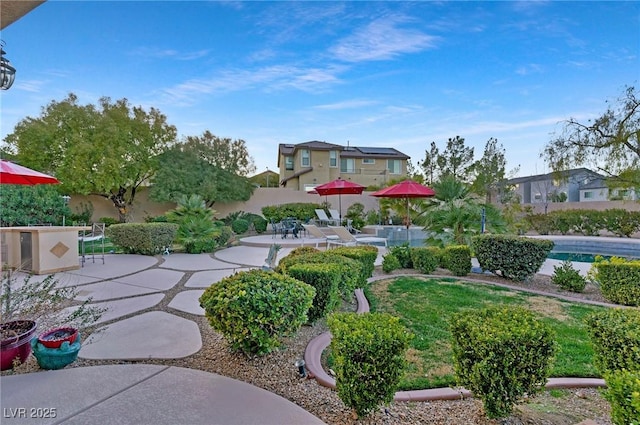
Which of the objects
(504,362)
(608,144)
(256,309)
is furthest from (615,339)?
(608,144)

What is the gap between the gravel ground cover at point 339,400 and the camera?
222 centimetres

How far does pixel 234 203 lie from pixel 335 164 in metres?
9.73

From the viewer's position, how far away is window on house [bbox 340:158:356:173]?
2709 centimetres

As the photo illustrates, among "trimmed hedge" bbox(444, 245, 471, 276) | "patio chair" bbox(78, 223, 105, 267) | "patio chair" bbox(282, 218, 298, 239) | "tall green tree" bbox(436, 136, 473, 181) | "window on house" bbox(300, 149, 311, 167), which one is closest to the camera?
"trimmed hedge" bbox(444, 245, 471, 276)

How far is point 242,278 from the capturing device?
3045mm

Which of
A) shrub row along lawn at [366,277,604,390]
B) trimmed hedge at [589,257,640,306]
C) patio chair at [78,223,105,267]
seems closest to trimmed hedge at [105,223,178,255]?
patio chair at [78,223,105,267]

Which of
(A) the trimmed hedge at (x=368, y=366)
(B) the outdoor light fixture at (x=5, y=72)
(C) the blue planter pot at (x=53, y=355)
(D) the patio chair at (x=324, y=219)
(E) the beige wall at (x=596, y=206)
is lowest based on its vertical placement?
(C) the blue planter pot at (x=53, y=355)

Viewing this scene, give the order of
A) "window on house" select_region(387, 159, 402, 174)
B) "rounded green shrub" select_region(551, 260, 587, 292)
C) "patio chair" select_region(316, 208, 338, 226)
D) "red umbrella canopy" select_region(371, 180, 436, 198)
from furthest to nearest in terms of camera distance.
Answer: "window on house" select_region(387, 159, 402, 174) < "patio chair" select_region(316, 208, 338, 226) < "red umbrella canopy" select_region(371, 180, 436, 198) < "rounded green shrub" select_region(551, 260, 587, 292)

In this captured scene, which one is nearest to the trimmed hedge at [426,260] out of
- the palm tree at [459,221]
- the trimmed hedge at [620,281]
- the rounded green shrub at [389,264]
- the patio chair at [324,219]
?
the rounded green shrub at [389,264]

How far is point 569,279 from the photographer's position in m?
6.02

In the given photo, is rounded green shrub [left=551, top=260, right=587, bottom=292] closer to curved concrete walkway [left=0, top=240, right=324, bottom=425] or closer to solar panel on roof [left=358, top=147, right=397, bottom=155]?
curved concrete walkway [left=0, top=240, right=324, bottom=425]

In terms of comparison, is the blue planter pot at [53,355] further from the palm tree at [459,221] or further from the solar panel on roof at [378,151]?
the solar panel on roof at [378,151]

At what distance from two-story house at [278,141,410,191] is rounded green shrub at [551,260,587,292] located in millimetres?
18584

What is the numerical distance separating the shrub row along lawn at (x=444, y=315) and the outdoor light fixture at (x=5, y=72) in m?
5.05
